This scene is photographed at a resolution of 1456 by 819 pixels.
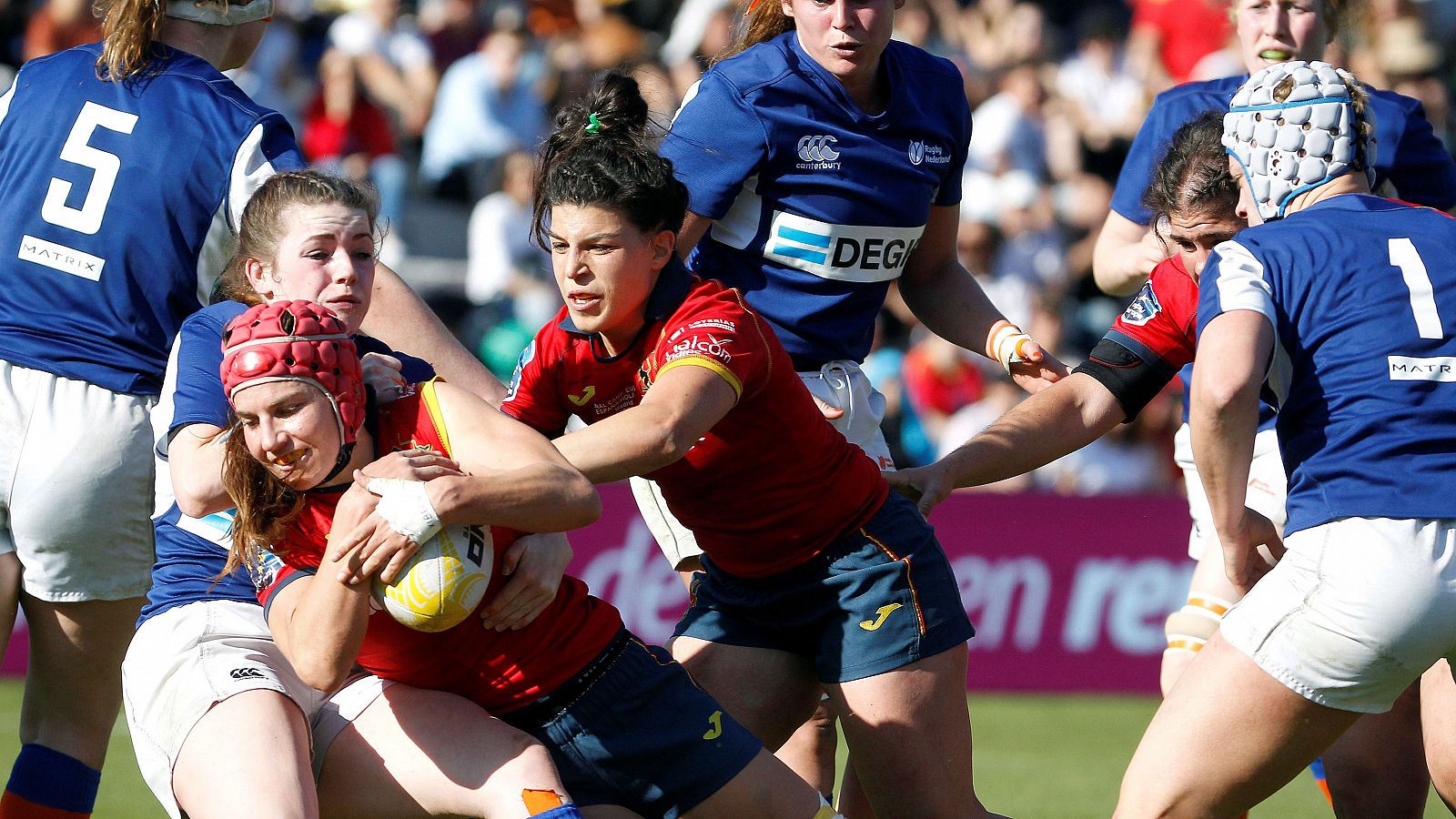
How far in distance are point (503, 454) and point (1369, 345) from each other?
1.72 m

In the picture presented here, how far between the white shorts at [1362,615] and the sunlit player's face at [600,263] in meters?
1.44

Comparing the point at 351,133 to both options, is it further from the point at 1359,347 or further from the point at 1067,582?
the point at 1359,347

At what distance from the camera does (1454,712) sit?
13.1 feet

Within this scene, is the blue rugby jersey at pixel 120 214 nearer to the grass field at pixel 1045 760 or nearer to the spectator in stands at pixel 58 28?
the grass field at pixel 1045 760

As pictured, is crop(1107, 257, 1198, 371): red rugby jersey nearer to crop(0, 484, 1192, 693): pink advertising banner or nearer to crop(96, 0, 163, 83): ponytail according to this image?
crop(96, 0, 163, 83): ponytail

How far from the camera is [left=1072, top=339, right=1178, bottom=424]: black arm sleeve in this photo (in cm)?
402

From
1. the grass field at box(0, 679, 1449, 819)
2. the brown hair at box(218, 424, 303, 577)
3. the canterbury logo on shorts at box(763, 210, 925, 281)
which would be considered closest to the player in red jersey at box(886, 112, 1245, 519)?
the canterbury logo on shorts at box(763, 210, 925, 281)

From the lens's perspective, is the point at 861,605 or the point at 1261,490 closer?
the point at 861,605

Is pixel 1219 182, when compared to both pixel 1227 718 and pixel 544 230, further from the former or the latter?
pixel 544 230

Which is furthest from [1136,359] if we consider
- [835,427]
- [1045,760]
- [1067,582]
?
[1067,582]

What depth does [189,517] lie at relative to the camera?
3.51 meters

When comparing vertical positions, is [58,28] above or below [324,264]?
below

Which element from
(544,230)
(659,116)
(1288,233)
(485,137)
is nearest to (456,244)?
(485,137)

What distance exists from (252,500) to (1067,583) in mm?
6023
